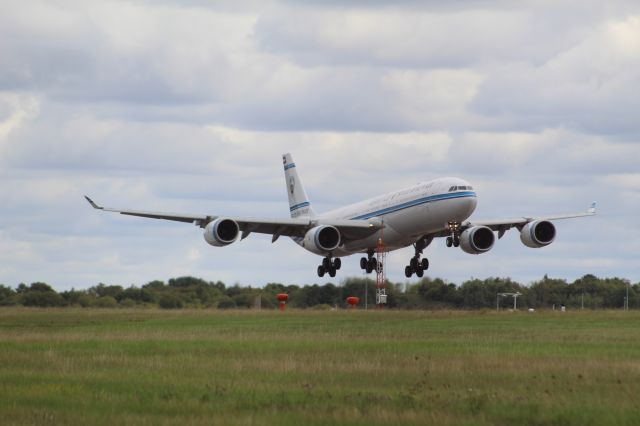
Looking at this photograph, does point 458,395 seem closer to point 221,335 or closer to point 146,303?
point 221,335

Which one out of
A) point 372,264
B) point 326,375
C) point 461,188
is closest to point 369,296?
point 372,264

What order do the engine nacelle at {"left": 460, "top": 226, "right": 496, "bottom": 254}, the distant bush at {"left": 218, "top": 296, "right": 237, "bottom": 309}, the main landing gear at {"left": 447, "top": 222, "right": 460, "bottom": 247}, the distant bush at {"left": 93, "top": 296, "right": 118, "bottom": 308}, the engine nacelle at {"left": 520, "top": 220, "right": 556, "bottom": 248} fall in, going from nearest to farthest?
the main landing gear at {"left": 447, "top": 222, "right": 460, "bottom": 247} → the engine nacelle at {"left": 460, "top": 226, "right": 496, "bottom": 254} → the engine nacelle at {"left": 520, "top": 220, "right": 556, "bottom": 248} → the distant bush at {"left": 218, "top": 296, "right": 237, "bottom": 309} → the distant bush at {"left": 93, "top": 296, "right": 118, "bottom": 308}

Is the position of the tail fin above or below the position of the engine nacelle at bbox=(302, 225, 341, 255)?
above

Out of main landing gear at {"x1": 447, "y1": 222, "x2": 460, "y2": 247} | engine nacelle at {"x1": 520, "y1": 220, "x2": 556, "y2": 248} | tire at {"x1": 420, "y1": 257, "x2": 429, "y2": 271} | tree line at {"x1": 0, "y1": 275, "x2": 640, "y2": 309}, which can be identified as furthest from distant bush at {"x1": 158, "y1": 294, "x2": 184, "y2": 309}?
main landing gear at {"x1": 447, "y1": 222, "x2": 460, "y2": 247}

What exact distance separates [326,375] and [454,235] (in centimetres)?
3565

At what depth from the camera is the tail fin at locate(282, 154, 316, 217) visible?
86.6 meters

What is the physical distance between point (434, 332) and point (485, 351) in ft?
32.1

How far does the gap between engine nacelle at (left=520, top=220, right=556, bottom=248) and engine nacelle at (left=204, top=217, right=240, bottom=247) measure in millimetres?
16695

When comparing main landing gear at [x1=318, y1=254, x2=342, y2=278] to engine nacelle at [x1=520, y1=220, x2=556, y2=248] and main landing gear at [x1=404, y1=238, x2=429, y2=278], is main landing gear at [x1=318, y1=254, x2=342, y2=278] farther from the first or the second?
engine nacelle at [x1=520, y1=220, x2=556, y2=248]

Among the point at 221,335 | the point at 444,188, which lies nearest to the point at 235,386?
the point at 221,335

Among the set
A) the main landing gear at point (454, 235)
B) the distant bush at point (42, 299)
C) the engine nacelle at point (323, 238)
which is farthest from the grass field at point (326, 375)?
the distant bush at point (42, 299)

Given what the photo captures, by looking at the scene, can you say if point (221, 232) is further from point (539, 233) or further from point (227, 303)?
point (227, 303)

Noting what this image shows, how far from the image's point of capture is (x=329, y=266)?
73500 millimetres

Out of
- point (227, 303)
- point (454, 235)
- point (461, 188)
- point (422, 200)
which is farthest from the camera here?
point (227, 303)
